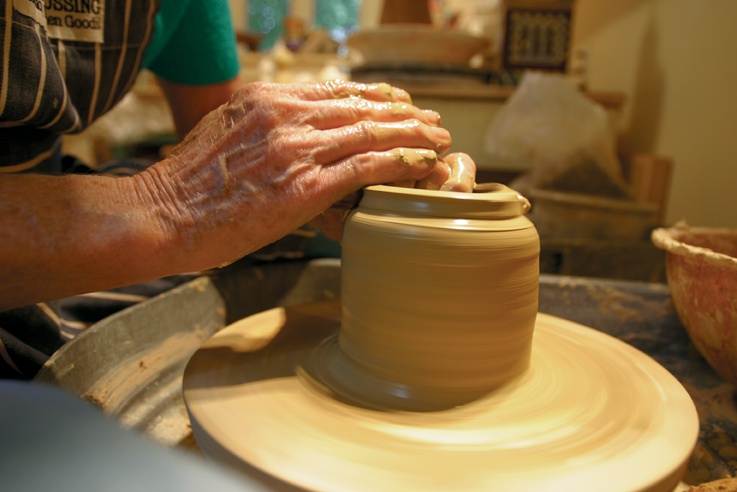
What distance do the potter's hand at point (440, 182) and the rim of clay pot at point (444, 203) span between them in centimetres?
8

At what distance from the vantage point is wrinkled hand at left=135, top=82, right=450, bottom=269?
674mm

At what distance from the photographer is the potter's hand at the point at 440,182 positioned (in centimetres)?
73

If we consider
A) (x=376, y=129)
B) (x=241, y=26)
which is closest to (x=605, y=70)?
(x=376, y=129)

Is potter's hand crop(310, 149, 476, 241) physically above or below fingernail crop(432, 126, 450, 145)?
below

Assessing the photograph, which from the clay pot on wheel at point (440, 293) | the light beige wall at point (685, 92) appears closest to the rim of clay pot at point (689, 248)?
the clay pot on wheel at point (440, 293)

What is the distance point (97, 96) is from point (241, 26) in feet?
19.5

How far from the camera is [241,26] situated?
6258mm

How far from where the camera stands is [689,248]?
832 millimetres

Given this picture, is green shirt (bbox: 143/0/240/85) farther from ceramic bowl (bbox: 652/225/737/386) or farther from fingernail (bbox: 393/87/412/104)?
ceramic bowl (bbox: 652/225/737/386)

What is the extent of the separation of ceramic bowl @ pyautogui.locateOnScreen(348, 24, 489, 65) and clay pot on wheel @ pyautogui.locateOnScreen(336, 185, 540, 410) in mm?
1774

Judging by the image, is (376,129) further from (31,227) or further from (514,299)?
(31,227)

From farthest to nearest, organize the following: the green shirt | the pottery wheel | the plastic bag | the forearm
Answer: the plastic bag < the green shirt < the forearm < the pottery wheel

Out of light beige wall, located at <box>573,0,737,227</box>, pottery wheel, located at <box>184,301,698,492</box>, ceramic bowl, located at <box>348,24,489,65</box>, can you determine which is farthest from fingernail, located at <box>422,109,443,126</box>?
ceramic bowl, located at <box>348,24,489,65</box>

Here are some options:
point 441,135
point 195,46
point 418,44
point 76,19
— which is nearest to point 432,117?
point 441,135
